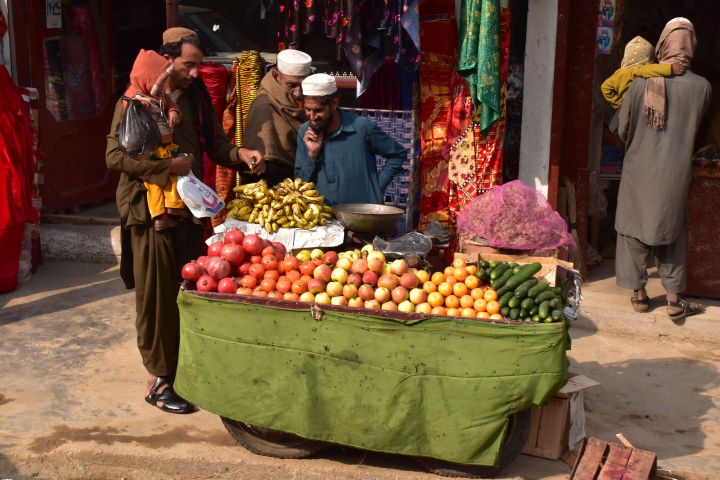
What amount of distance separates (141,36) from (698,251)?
5.79 m

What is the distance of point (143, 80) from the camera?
541 centimetres

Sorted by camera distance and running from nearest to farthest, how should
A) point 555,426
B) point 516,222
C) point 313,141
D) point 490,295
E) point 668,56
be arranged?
point 490,295, point 555,426, point 516,222, point 313,141, point 668,56

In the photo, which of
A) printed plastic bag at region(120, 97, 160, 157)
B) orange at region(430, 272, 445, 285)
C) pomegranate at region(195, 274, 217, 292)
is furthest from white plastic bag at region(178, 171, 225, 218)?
orange at region(430, 272, 445, 285)

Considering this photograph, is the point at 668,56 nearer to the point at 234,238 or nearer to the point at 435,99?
the point at 435,99

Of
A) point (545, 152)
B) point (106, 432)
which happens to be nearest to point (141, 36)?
point (545, 152)

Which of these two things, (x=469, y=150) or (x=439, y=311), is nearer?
(x=439, y=311)

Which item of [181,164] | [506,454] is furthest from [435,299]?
[181,164]

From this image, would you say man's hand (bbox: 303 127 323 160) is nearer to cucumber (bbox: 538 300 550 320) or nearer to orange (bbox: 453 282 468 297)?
orange (bbox: 453 282 468 297)

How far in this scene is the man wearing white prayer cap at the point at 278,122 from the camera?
6.86 m

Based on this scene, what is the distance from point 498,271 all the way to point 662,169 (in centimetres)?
268

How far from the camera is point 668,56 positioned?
703 centimetres

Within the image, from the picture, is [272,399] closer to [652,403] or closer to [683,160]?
[652,403]

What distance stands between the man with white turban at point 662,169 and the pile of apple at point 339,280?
2.56 meters

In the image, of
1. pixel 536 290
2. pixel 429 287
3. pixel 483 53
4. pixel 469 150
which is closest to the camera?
pixel 536 290
